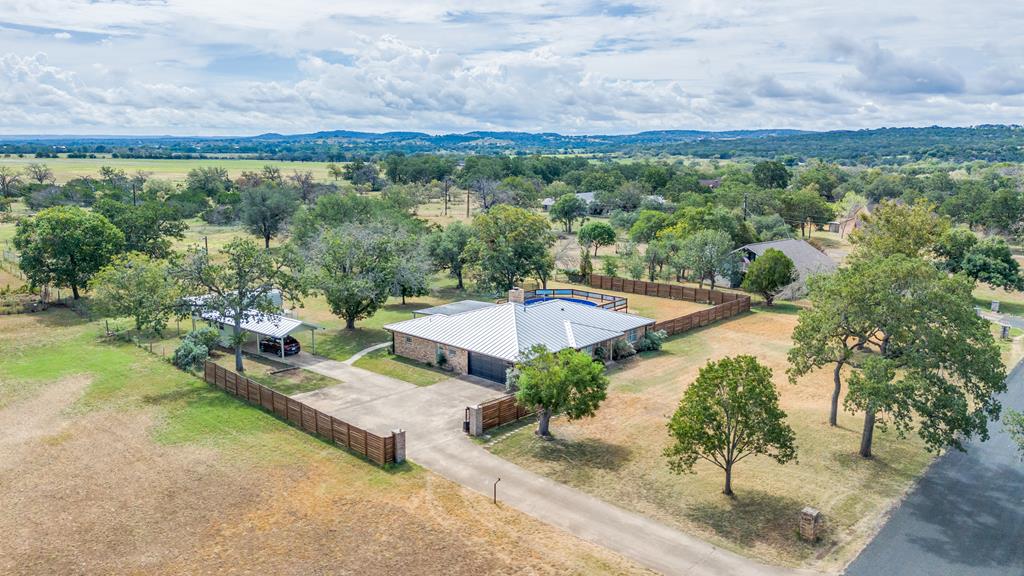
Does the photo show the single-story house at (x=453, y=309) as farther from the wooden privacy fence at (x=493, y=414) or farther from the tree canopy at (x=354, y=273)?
the wooden privacy fence at (x=493, y=414)

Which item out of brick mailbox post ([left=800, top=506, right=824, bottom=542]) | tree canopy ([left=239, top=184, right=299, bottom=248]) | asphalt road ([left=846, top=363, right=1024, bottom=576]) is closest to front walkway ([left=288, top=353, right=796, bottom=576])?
brick mailbox post ([left=800, top=506, right=824, bottom=542])

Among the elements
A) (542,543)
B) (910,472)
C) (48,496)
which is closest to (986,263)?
(910,472)

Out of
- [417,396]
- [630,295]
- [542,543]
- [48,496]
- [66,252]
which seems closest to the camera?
[542,543]

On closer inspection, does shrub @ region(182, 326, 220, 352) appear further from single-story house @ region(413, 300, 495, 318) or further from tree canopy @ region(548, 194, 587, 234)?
tree canopy @ region(548, 194, 587, 234)

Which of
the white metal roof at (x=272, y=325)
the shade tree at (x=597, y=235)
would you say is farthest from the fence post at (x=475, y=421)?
the shade tree at (x=597, y=235)

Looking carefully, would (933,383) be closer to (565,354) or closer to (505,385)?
(565,354)

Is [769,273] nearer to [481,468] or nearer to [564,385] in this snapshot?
[564,385]
